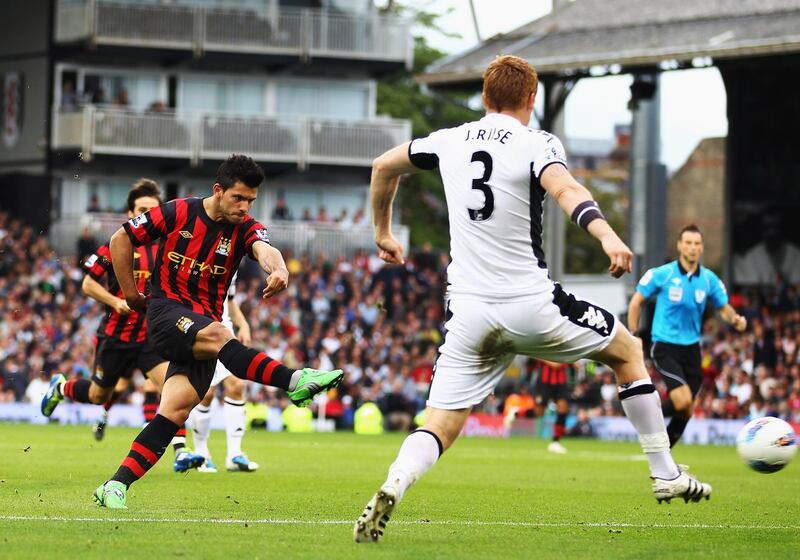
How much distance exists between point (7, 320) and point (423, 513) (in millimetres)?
24769

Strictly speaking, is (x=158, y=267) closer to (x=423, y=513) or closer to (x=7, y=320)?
(x=423, y=513)

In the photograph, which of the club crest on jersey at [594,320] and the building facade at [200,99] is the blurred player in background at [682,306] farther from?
the building facade at [200,99]

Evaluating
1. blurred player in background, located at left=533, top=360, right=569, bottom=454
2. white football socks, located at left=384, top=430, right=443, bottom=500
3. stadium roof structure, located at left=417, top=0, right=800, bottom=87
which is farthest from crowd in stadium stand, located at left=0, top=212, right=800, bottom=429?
white football socks, located at left=384, top=430, right=443, bottom=500

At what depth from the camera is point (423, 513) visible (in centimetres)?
987

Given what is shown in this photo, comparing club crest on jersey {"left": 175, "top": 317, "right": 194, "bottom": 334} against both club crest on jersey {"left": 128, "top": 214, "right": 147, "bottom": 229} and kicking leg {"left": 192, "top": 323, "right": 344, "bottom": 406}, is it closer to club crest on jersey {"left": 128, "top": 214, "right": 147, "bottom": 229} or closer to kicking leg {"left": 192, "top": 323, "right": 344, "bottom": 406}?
kicking leg {"left": 192, "top": 323, "right": 344, "bottom": 406}

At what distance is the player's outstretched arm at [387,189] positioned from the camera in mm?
8078

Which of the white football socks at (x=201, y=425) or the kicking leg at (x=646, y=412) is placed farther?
the white football socks at (x=201, y=425)

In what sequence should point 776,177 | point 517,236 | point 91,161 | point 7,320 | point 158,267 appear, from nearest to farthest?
point 517,236 < point 158,267 < point 7,320 < point 776,177 < point 91,161

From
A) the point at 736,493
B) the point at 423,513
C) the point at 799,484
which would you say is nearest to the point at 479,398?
the point at 423,513

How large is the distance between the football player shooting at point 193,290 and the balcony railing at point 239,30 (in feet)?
114

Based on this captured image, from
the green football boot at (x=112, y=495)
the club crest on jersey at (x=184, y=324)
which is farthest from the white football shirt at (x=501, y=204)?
the green football boot at (x=112, y=495)

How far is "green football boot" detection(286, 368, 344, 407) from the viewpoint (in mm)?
8609

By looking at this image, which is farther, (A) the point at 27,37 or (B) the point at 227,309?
(A) the point at 27,37

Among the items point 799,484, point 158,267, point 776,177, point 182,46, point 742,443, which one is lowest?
point 799,484
